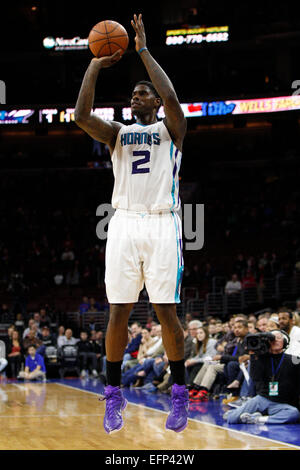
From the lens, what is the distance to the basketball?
4824 millimetres

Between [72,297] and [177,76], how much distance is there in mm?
13399

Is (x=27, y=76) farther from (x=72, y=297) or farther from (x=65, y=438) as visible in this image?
(x=65, y=438)

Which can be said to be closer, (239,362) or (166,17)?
(239,362)

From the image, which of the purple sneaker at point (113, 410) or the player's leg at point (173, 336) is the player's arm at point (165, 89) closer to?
the player's leg at point (173, 336)

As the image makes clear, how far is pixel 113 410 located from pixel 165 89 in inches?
88.8

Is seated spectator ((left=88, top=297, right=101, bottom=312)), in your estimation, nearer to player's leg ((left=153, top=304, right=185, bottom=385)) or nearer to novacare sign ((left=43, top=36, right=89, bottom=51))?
novacare sign ((left=43, top=36, right=89, bottom=51))

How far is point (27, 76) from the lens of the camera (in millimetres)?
33844

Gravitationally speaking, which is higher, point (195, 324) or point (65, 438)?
point (195, 324)

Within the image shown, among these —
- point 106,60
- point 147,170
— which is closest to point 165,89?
point 106,60

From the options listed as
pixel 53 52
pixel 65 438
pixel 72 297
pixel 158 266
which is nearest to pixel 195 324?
pixel 65 438

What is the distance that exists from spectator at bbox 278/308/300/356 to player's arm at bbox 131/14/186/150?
5.32m

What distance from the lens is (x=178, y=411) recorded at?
4805mm

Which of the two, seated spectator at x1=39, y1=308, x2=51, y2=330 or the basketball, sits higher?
the basketball

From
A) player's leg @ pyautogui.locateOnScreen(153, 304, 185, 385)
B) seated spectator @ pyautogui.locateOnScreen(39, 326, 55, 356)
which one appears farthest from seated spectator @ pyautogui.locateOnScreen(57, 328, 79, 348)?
player's leg @ pyautogui.locateOnScreen(153, 304, 185, 385)
